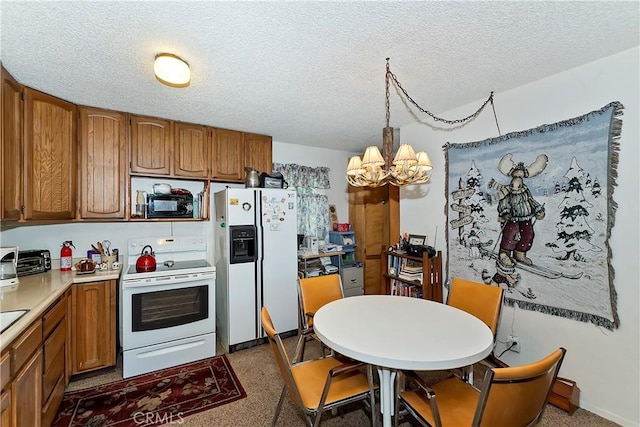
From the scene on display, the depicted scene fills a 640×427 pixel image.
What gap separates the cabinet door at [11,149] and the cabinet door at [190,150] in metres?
1.19

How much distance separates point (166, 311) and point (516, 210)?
3.30 metres

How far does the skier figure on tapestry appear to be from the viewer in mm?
2244

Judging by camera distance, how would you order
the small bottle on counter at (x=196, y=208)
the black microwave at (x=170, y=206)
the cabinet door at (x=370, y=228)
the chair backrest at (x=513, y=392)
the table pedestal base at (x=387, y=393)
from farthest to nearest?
the cabinet door at (x=370, y=228), the small bottle on counter at (x=196, y=208), the black microwave at (x=170, y=206), the table pedestal base at (x=387, y=393), the chair backrest at (x=513, y=392)

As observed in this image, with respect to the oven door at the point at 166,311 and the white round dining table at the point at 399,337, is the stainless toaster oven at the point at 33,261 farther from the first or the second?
the white round dining table at the point at 399,337

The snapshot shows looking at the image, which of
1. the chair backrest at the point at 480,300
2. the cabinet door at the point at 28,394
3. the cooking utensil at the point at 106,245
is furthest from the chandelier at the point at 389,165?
the cooking utensil at the point at 106,245

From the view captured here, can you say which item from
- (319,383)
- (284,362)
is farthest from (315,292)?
(284,362)

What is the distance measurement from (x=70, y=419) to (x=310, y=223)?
10.2ft

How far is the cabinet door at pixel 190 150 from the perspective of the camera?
3.06 m

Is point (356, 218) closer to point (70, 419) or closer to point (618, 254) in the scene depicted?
point (618, 254)

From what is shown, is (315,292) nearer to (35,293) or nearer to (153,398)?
(153,398)

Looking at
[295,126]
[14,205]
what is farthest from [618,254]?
[14,205]

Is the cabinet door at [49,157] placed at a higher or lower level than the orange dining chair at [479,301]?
higher

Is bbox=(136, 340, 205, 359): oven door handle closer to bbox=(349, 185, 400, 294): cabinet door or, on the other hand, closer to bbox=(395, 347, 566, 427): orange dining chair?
bbox=(395, 347, 566, 427): orange dining chair

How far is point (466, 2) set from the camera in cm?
138
